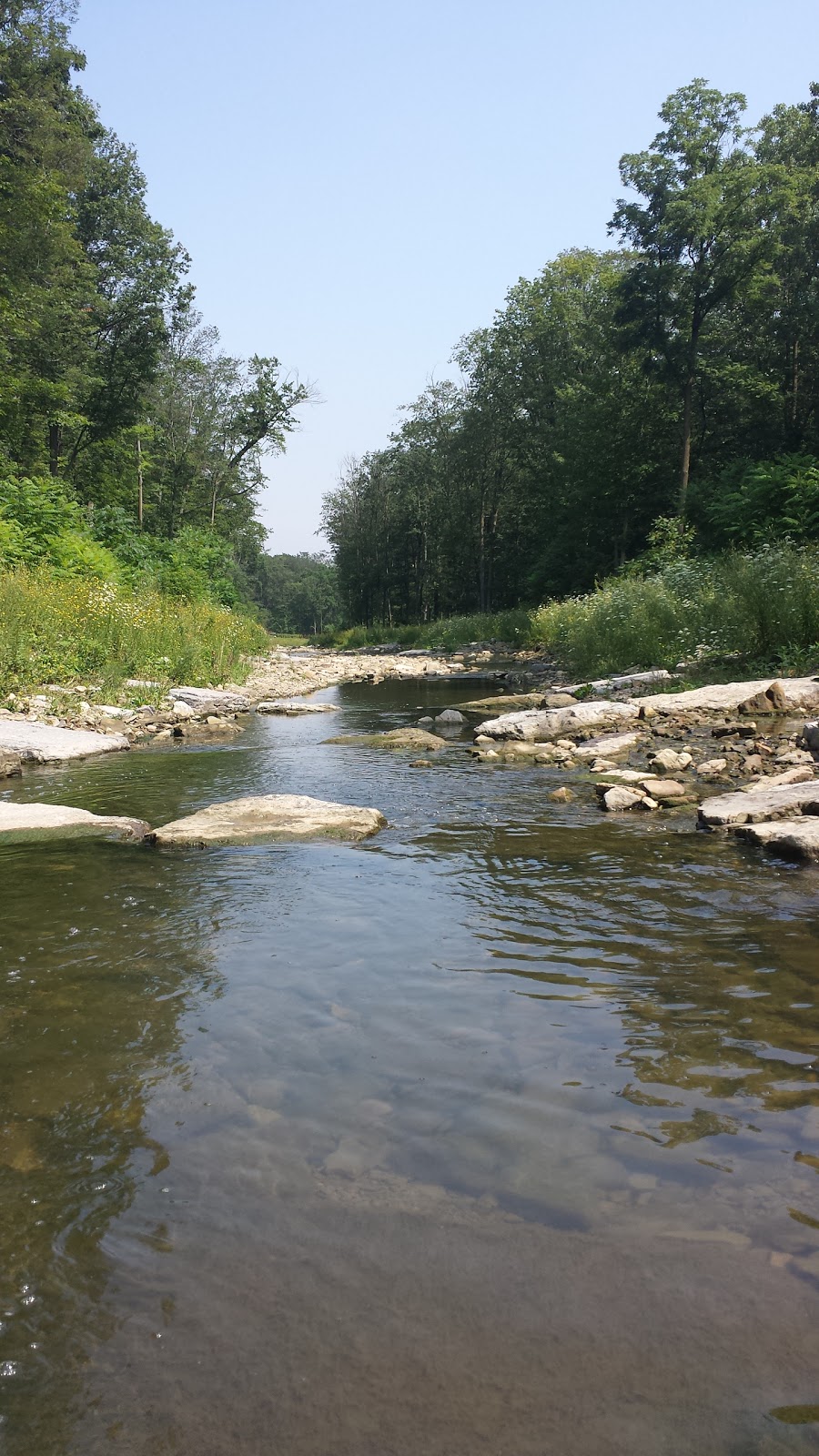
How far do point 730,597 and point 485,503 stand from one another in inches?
1567

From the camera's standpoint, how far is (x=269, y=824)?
695 centimetres

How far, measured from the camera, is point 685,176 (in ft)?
98.1

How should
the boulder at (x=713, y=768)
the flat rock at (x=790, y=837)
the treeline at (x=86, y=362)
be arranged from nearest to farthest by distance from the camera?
the flat rock at (x=790, y=837) → the boulder at (x=713, y=768) → the treeline at (x=86, y=362)

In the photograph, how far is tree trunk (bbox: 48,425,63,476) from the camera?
28.5 metres

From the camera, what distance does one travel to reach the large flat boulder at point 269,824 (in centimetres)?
677

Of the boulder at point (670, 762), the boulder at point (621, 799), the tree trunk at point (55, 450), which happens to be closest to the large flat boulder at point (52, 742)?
the boulder at point (621, 799)

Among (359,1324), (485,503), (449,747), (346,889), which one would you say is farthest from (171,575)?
(485,503)

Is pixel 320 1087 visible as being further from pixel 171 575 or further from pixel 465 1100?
pixel 171 575

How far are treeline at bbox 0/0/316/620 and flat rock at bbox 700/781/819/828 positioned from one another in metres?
13.9

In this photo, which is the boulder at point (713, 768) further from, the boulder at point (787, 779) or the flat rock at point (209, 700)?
the flat rock at point (209, 700)

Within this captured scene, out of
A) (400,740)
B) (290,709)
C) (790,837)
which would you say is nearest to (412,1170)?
(790,837)

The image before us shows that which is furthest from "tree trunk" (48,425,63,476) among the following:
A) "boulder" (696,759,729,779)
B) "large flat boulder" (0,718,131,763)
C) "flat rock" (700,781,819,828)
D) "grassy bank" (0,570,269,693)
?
"flat rock" (700,781,819,828)

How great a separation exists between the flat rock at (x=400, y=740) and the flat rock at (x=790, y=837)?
5.67m

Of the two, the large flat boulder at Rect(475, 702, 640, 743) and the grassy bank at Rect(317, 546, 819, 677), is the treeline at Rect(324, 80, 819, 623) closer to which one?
the grassy bank at Rect(317, 546, 819, 677)
